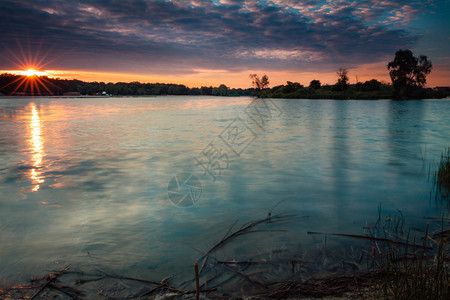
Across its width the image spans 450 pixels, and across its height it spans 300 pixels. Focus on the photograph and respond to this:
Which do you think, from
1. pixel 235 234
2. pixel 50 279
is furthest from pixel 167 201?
pixel 50 279

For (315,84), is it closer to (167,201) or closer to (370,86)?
(370,86)

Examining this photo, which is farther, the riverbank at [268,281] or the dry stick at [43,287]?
the dry stick at [43,287]

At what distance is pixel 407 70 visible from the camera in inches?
3839

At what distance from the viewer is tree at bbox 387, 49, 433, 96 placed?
317 feet

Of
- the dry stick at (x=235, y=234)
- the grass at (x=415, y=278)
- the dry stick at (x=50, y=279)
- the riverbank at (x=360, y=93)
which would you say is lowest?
the dry stick at (x=235, y=234)

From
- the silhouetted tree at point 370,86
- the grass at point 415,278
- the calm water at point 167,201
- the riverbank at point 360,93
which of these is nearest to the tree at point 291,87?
the riverbank at point 360,93

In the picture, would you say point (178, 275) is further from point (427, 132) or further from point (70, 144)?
point (427, 132)

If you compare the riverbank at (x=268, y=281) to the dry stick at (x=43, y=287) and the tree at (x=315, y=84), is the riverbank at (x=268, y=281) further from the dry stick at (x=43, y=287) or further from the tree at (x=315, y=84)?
the tree at (x=315, y=84)

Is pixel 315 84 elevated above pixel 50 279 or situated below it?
above

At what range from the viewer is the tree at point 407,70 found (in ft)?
317

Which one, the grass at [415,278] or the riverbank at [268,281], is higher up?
the grass at [415,278]

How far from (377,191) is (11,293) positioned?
357 inches

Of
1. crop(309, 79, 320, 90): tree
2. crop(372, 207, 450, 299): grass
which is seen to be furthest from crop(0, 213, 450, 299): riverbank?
crop(309, 79, 320, 90): tree

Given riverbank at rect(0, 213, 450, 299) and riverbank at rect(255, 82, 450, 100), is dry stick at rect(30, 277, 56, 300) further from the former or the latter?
riverbank at rect(255, 82, 450, 100)
